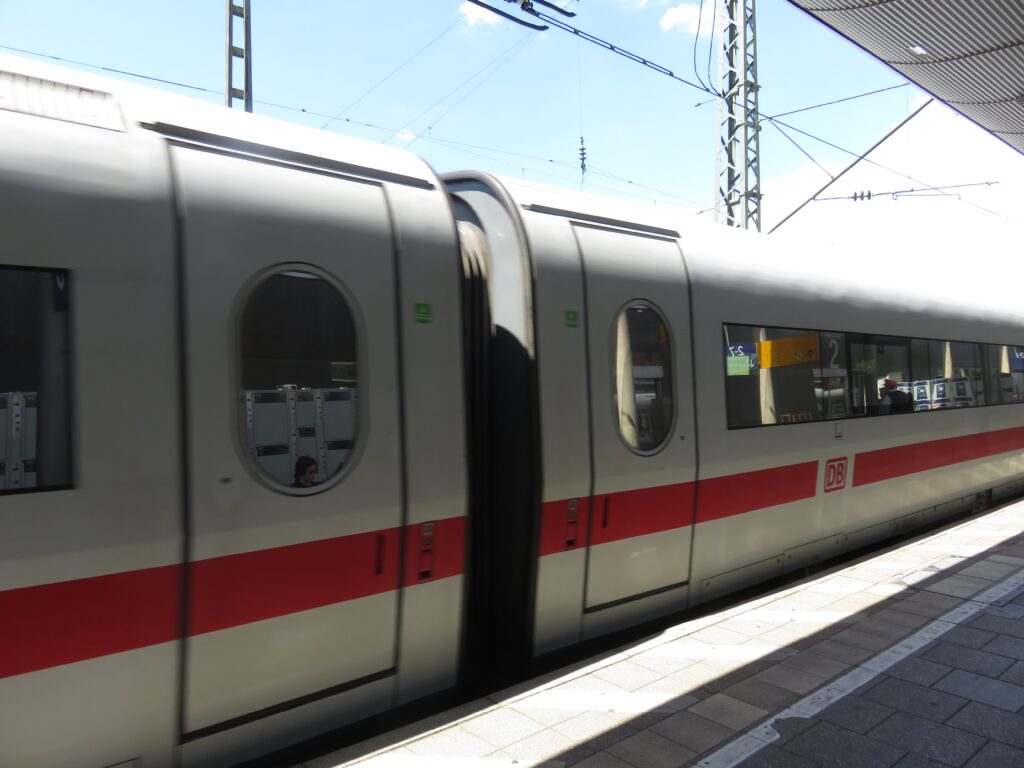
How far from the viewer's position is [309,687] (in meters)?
3.30

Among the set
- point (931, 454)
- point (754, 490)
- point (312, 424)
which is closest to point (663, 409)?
point (754, 490)

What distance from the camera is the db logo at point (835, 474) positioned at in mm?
6555

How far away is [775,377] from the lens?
5.86m

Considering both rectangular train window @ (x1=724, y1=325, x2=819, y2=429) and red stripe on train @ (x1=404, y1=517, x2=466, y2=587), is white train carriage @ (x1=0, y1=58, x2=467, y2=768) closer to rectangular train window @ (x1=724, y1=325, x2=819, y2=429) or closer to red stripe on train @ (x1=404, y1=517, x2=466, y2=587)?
red stripe on train @ (x1=404, y1=517, x2=466, y2=587)

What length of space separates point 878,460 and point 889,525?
89cm

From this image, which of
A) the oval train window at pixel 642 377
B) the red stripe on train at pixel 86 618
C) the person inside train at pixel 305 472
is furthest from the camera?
the oval train window at pixel 642 377

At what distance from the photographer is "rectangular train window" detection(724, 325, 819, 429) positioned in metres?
5.51

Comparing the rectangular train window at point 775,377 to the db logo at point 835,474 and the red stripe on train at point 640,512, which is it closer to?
the db logo at point 835,474

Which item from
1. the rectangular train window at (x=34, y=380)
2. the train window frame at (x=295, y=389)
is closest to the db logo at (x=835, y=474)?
the train window frame at (x=295, y=389)

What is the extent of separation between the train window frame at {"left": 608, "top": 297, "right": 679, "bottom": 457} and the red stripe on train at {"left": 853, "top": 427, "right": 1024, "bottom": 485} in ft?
9.53

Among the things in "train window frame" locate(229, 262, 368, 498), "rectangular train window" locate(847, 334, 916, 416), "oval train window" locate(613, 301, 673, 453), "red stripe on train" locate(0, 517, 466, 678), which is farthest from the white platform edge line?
"train window frame" locate(229, 262, 368, 498)

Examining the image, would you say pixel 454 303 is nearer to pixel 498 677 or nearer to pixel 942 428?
pixel 498 677

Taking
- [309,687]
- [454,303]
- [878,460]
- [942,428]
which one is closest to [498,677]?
[309,687]

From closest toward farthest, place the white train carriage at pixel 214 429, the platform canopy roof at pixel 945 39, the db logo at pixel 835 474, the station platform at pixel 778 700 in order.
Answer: the white train carriage at pixel 214 429
the station platform at pixel 778 700
the platform canopy roof at pixel 945 39
the db logo at pixel 835 474
